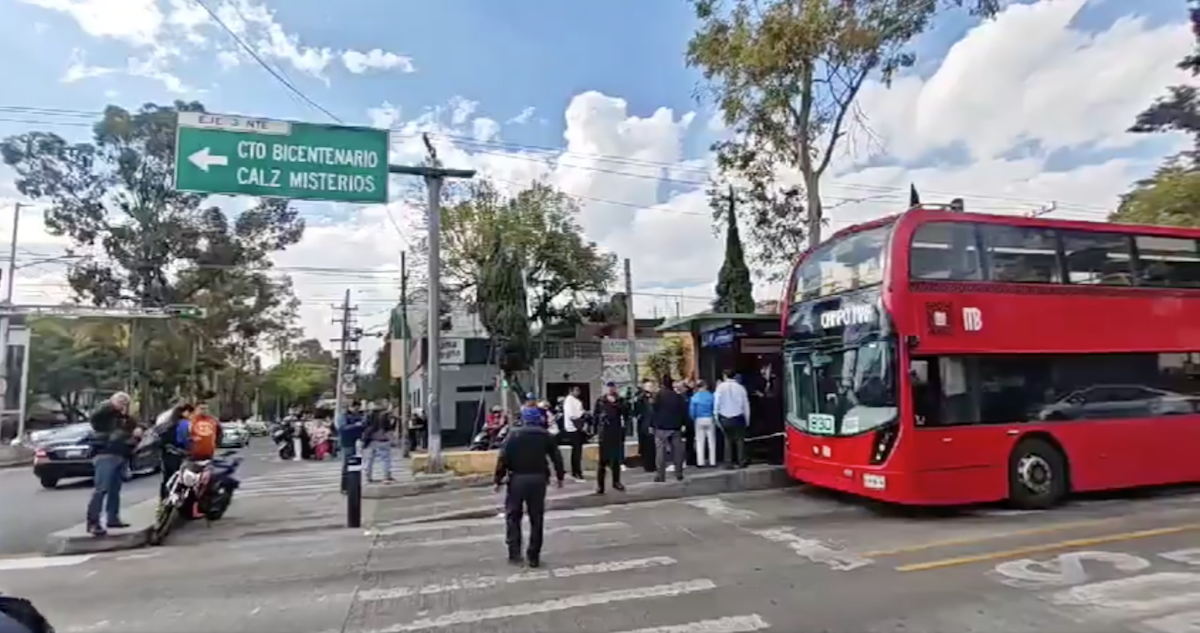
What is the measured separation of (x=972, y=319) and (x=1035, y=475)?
2266 millimetres

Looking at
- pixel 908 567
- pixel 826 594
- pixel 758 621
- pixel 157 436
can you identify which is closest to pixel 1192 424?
pixel 908 567

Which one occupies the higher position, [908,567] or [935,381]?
[935,381]

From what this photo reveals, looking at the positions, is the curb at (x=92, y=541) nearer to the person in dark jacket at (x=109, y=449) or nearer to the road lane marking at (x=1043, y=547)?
the person in dark jacket at (x=109, y=449)

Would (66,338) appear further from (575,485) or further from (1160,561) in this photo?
(1160,561)

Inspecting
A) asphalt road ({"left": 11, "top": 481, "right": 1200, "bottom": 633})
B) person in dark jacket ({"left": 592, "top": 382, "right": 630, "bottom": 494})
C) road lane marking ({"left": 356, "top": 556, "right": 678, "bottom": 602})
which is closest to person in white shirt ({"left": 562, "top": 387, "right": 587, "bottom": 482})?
person in dark jacket ({"left": 592, "top": 382, "right": 630, "bottom": 494})

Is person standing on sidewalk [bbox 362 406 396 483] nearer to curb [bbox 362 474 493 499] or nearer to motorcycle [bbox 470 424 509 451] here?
curb [bbox 362 474 493 499]

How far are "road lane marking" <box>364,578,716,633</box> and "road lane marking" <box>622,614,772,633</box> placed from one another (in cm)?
84

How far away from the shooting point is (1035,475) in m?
11.4

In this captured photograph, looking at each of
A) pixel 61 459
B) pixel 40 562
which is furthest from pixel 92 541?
pixel 61 459

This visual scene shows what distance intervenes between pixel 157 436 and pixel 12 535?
2.26 meters

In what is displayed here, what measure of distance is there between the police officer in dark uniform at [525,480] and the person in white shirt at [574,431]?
6338 mm

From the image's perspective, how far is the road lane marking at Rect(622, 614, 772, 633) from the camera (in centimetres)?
604

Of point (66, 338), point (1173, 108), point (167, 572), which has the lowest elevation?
point (167, 572)

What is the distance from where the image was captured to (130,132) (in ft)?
126
